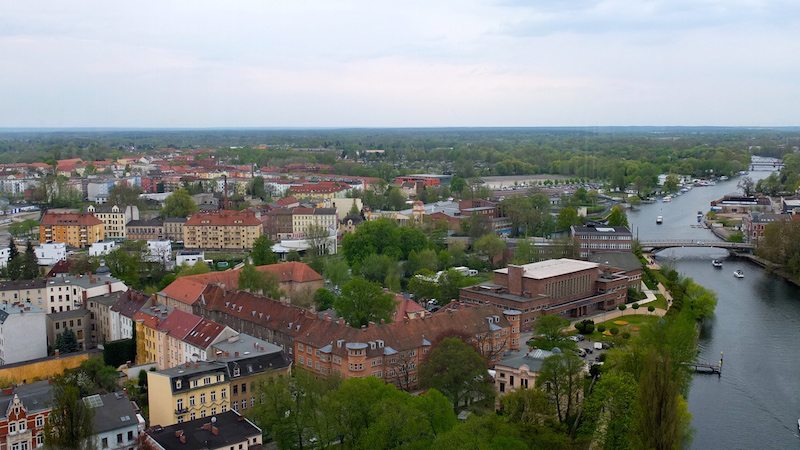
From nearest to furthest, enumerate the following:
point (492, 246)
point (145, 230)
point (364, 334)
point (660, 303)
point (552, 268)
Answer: point (364, 334), point (552, 268), point (660, 303), point (492, 246), point (145, 230)

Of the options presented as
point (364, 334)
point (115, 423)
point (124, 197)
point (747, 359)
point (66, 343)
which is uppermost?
point (124, 197)

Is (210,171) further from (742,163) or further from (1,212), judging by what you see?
(742,163)

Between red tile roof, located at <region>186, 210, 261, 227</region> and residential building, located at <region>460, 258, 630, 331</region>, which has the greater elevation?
red tile roof, located at <region>186, 210, 261, 227</region>

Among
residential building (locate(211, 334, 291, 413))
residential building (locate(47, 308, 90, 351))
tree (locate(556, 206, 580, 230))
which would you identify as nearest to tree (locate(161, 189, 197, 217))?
tree (locate(556, 206, 580, 230))

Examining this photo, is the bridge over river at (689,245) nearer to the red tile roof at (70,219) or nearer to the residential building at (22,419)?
the red tile roof at (70,219)

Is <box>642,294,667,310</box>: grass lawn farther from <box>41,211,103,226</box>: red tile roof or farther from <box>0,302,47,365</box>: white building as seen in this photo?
<box>41,211,103,226</box>: red tile roof

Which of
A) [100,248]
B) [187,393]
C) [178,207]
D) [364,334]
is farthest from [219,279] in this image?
[178,207]

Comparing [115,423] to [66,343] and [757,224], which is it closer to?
[66,343]
